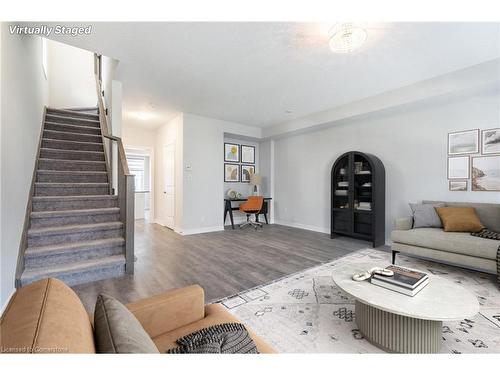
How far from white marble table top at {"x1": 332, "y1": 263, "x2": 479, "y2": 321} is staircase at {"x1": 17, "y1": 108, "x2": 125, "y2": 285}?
8.33ft

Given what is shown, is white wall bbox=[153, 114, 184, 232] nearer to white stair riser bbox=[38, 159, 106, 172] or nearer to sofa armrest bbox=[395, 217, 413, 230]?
white stair riser bbox=[38, 159, 106, 172]

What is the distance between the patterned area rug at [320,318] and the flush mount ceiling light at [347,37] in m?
2.34

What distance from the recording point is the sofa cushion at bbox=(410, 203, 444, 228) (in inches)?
125

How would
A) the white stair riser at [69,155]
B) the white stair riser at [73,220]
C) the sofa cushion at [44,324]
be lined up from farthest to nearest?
the white stair riser at [69,155] → the white stair riser at [73,220] → the sofa cushion at [44,324]

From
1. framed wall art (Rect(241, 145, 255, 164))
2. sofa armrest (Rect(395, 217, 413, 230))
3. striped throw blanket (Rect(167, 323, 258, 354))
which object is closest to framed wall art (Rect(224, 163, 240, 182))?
framed wall art (Rect(241, 145, 255, 164))

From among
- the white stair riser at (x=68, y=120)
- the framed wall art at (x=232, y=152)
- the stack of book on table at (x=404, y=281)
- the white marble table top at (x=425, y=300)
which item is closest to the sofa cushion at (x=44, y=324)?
the white marble table top at (x=425, y=300)

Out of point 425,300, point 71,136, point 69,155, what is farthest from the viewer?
point 71,136

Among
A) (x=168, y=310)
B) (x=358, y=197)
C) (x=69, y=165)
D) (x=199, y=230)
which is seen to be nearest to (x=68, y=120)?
(x=69, y=165)

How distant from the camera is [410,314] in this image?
1.28 metres

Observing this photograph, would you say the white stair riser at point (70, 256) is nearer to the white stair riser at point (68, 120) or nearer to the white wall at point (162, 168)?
the white wall at point (162, 168)

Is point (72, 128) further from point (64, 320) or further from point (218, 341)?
point (218, 341)

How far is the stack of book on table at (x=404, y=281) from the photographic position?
149 centimetres

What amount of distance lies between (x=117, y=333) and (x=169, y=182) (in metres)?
5.30
